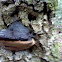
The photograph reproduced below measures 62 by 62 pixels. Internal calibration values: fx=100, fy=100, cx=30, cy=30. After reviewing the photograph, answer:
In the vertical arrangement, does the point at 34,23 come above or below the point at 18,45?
above

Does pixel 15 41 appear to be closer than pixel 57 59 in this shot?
Yes

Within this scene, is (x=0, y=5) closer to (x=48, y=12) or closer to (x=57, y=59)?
(x=48, y=12)

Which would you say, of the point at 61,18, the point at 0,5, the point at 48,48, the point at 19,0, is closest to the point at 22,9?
the point at 19,0

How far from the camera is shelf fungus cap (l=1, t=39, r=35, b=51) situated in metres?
1.03

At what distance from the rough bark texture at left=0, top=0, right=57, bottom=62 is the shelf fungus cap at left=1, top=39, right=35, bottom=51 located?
0.05 metres

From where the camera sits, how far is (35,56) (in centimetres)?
113

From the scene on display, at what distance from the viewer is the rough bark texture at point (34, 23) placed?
1.05 metres

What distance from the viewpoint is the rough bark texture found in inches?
41.4

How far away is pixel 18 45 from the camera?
106 centimetres

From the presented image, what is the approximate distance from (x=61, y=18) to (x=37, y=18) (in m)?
2.30

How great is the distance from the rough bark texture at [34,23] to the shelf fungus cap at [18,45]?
0.17 ft

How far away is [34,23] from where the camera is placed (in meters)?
1.08

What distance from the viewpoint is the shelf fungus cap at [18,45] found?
1.03 metres

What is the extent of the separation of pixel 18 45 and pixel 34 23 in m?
0.29
